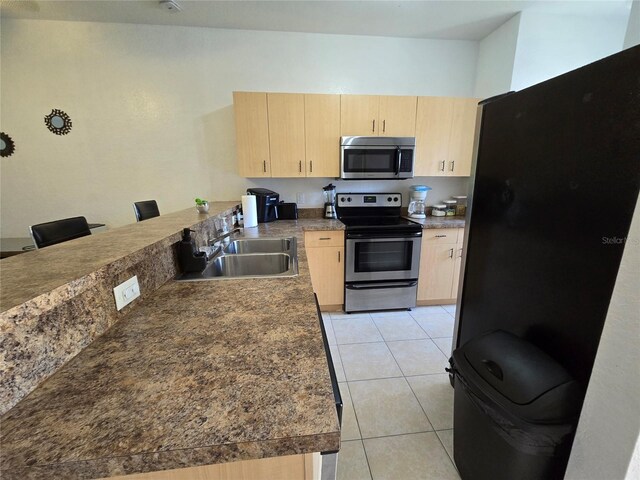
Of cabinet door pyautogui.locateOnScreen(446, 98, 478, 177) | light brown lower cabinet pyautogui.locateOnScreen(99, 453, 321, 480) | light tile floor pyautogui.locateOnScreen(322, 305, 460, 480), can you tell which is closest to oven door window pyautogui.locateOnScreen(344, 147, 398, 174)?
cabinet door pyautogui.locateOnScreen(446, 98, 478, 177)

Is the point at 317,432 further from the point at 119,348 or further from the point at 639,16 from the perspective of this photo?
the point at 639,16

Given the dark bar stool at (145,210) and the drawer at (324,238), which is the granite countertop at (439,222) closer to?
the drawer at (324,238)

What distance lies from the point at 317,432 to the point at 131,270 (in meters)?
0.87

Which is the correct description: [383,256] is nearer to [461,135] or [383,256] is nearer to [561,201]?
[461,135]

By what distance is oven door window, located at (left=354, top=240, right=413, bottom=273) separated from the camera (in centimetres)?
262

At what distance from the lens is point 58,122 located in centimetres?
271

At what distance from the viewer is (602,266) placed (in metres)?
0.83

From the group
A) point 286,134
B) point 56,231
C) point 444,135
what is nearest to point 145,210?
point 56,231

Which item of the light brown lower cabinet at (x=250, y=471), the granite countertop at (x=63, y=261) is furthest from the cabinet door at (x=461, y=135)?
the light brown lower cabinet at (x=250, y=471)

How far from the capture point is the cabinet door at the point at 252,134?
8.33ft

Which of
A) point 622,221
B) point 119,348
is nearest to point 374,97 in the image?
point 622,221

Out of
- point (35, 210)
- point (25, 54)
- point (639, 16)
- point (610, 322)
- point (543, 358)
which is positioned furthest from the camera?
point (35, 210)

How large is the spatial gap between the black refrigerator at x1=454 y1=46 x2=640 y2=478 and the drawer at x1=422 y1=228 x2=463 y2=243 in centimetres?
128

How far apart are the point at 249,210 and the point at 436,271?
199 cm
